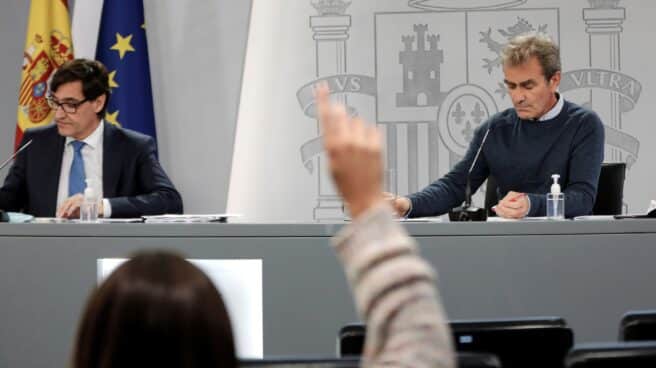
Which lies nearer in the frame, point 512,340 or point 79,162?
point 512,340

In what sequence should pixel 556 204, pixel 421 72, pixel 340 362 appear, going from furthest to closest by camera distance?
1. pixel 421 72
2. pixel 556 204
3. pixel 340 362

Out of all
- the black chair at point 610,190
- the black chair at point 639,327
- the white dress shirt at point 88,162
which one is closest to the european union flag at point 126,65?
the white dress shirt at point 88,162

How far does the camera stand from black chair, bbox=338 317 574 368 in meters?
1.81

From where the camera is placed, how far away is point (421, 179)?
5.87 metres

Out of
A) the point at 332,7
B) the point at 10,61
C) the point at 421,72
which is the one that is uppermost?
the point at 332,7

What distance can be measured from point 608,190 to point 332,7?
7.35 ft

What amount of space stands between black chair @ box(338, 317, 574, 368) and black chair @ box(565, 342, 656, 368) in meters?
0.37

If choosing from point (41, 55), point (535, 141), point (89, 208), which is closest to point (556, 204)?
point (535, 141)

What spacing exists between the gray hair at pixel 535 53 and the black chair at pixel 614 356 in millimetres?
2841

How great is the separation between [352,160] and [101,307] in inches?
11.1

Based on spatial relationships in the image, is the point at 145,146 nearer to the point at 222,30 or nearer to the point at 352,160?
the point at 222,30

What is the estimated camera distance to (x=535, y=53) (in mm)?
4164

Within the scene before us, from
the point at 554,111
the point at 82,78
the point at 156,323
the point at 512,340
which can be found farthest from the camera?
the point at 82,78

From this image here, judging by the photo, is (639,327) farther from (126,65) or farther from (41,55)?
(41,55)
